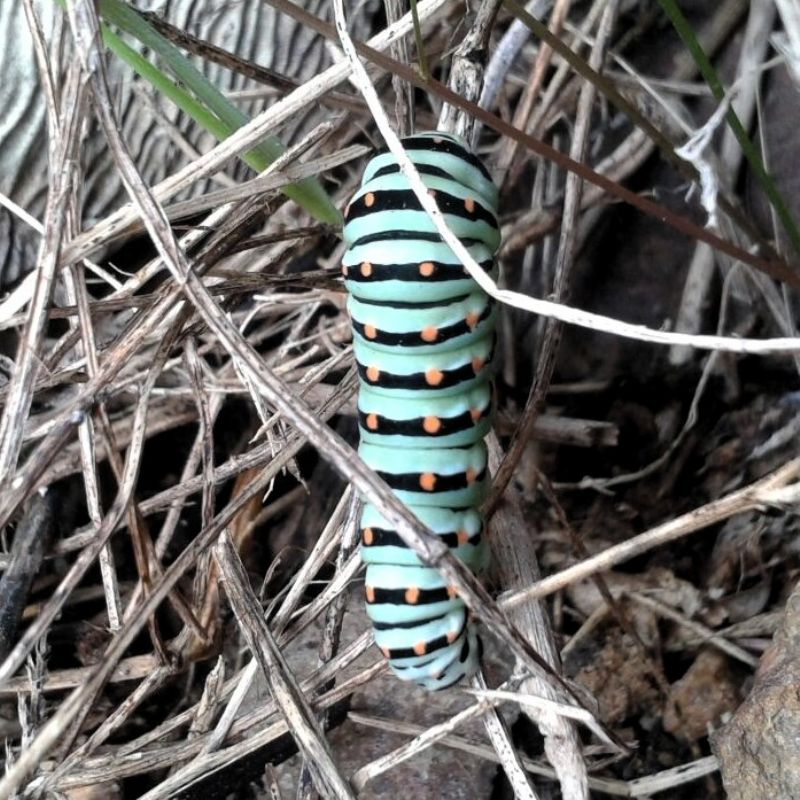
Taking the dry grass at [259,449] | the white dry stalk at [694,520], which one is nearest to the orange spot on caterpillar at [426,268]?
the dry grass at [259,449]

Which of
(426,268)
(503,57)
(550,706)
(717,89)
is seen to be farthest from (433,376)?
(503,57)

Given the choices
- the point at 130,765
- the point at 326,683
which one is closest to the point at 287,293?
the point at 326,683

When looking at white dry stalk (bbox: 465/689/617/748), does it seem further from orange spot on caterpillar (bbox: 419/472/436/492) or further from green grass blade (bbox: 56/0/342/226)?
green grass blade (bbox: 56/0/342/226)

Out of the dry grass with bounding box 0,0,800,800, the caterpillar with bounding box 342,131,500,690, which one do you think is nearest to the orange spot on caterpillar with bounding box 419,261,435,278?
the caterpillar with bounding box 342,131,500,690

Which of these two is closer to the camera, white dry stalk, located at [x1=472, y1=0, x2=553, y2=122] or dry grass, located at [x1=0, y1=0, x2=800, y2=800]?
dry grass, located at [x1=0, y1=0, x2=800, y2=800]

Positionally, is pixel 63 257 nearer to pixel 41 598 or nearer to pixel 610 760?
pixel 41 598

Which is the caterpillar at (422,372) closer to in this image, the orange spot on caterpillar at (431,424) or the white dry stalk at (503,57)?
the orange spot on caterpillar at (431,424)
